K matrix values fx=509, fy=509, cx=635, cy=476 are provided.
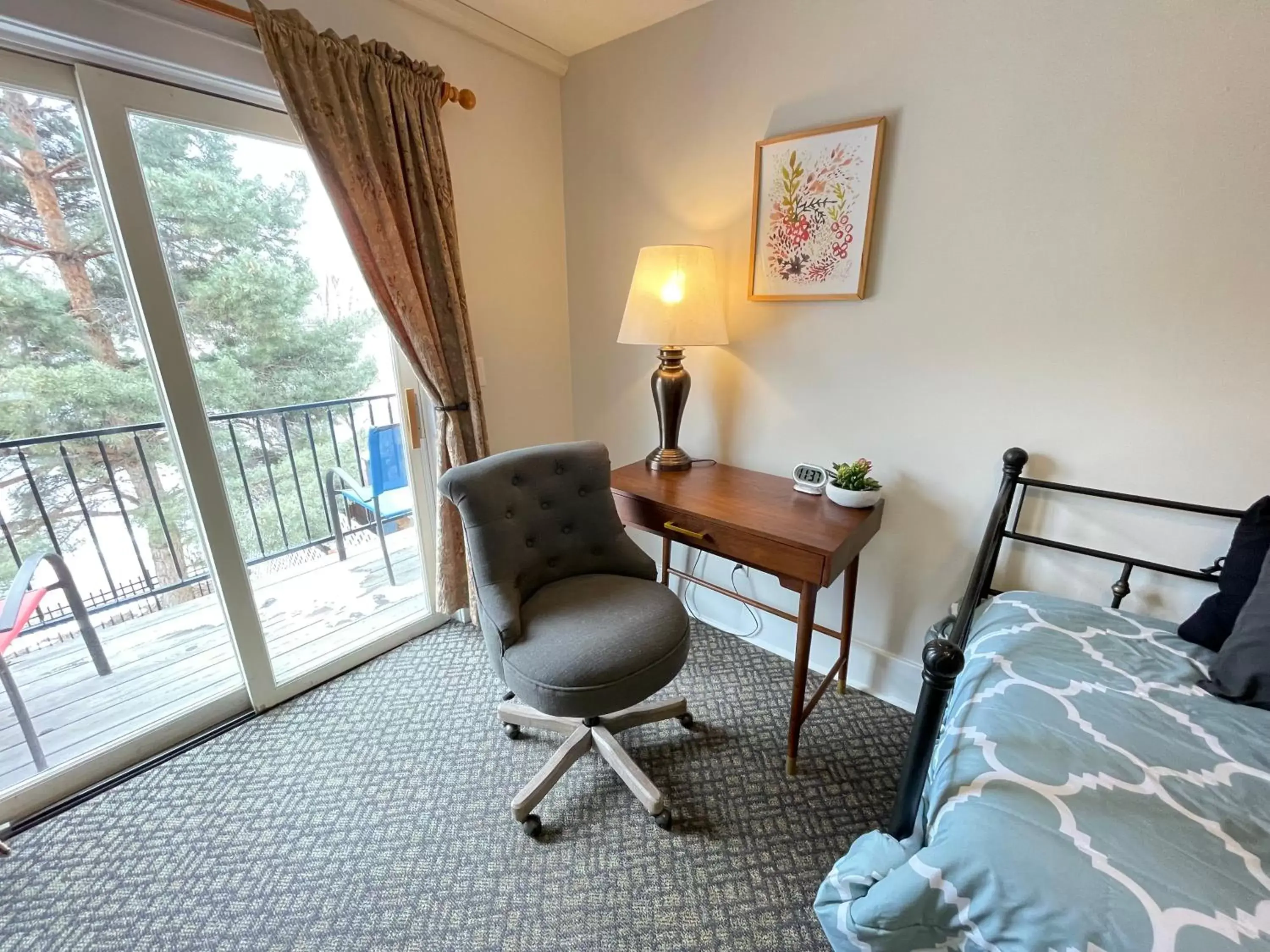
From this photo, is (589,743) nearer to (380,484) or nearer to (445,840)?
(445,840)

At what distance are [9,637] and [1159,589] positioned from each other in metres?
3.31

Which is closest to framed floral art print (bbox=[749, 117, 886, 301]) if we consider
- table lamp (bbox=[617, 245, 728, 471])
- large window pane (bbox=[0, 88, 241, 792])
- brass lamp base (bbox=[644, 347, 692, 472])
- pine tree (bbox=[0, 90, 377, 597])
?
table lamp (bbox=[617, 245, 728, 471])

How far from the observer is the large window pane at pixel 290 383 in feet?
5.29

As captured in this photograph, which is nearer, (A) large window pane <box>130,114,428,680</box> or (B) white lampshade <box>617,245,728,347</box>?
(A) large window pane <box>130,114,428,680</box>

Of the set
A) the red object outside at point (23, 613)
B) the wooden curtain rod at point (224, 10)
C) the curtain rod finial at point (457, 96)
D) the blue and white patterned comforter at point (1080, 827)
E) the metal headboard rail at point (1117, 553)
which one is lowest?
the red object outside at point (23, 613)

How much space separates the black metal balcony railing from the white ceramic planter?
187 centimetres

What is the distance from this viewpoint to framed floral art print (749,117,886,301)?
1.61 metres

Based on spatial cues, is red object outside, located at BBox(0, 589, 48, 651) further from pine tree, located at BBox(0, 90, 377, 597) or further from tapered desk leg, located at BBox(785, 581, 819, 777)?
tapered desk leg, located at BBox(785, 581, 819, 777)

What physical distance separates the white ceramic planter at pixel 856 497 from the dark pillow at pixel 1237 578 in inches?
30.5

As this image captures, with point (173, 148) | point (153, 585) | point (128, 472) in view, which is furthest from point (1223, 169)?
point (153, 585)

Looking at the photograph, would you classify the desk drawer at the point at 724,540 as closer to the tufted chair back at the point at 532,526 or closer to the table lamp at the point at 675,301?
the tufted chair back at the point at 532,526

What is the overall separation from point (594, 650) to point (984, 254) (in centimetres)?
160

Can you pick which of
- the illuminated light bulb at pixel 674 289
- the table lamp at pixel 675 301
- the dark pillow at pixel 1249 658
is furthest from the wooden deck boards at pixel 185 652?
the dark pillow at pixel 1249 658

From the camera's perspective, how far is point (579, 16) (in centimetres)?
187
